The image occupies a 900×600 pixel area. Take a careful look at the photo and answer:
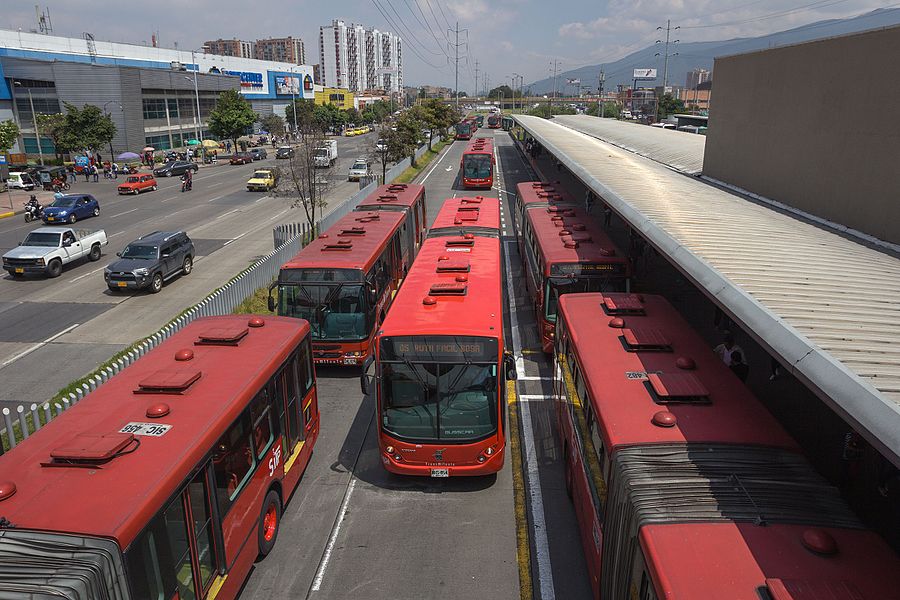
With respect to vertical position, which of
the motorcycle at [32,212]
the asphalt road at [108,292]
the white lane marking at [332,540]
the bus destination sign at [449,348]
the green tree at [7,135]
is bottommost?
the white lane marking at [332,540]

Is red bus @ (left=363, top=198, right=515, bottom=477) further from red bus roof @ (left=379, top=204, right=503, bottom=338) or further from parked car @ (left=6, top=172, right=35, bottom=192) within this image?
parked car @ (left=6, top=172, right=35, bottom=192)

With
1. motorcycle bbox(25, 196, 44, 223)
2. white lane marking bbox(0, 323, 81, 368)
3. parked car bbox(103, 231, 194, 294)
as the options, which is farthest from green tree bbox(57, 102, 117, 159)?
white lane marking bbox(0, 323, 81, 368)

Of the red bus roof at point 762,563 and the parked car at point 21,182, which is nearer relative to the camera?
the red bus roof at point 762,563

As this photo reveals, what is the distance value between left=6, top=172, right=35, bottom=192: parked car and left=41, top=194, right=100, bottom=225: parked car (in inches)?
591

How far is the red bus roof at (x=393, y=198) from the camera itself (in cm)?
2180

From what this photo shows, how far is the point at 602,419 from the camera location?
7.20 metres

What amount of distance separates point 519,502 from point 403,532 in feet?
6.41

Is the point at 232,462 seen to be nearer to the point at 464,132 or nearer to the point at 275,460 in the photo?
the point at 275,460

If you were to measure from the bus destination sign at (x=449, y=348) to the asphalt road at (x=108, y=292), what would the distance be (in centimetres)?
936

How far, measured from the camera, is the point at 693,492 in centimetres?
570

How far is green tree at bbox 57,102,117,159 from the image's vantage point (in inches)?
2002

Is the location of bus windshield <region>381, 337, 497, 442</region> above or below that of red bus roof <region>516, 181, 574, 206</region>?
below

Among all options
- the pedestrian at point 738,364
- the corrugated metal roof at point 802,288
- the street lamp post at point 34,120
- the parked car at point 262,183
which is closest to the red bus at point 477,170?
the parked car at point 262,183

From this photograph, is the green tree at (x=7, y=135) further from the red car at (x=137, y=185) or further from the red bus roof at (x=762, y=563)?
the red bus roof at (x=762, y=563)
